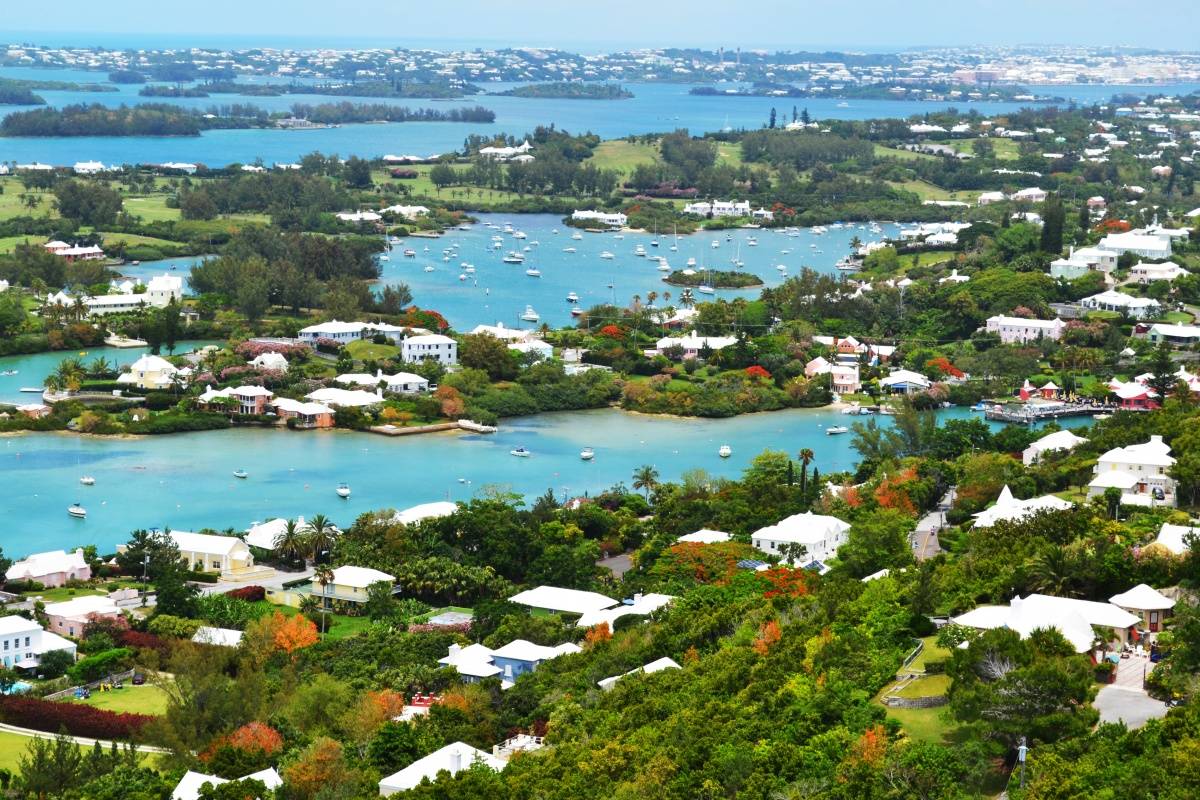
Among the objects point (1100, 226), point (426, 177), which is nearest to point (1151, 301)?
point (1100, 226)

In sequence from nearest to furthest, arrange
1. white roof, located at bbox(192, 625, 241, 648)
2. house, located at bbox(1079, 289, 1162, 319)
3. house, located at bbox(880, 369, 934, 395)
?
white roof, located at bbox(192, 625, 241, 648) → house, located at bbox(880, 369, 934, 395) → house, located at bbox(1079, 289, 1162, 319)

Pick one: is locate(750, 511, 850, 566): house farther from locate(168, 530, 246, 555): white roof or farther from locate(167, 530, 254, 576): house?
locate(168, 530, 246, 555): white roof

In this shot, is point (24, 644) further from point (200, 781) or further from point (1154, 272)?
Result: point (1154, 272)

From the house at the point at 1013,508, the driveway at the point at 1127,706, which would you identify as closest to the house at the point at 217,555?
the house at the point at 1013,508

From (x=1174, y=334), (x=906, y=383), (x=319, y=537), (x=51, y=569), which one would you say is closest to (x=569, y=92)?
(x=1174, y=334)

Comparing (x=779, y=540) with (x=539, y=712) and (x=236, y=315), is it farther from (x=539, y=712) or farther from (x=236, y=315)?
(x=236, y=315)

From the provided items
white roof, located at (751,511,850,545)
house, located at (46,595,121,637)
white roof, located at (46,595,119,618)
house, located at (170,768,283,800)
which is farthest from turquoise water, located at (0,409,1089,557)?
house, located at (170,768,283,800)

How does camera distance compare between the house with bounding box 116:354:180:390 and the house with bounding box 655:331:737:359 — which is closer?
the house with bounding box 116:354:180:390

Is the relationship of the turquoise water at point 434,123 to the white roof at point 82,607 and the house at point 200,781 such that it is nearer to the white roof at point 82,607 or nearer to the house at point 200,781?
the white roof at point 82,607
